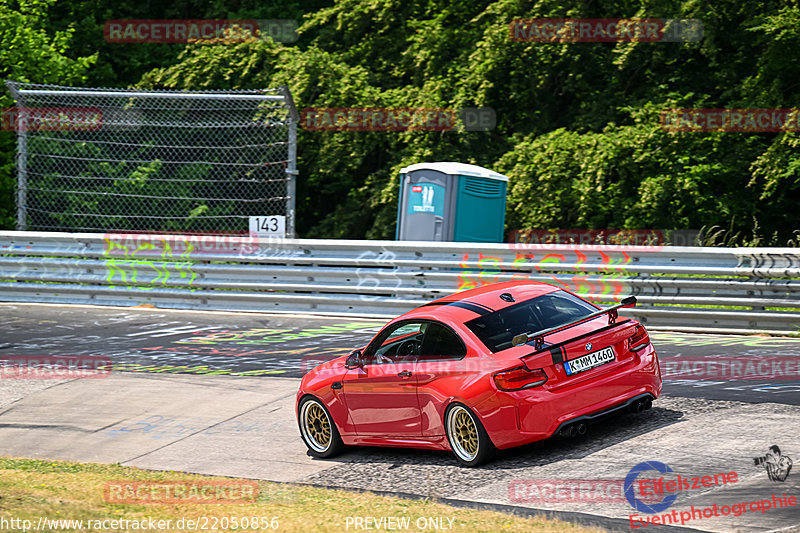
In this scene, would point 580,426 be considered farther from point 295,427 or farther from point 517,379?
point 295,427

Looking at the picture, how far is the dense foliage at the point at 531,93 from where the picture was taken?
19141 millimetres

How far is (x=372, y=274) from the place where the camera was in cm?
1522

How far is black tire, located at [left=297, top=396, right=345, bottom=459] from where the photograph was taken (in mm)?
9328

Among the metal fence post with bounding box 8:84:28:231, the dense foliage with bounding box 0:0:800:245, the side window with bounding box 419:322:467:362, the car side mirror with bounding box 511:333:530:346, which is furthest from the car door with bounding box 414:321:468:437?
the metal fence post with bounding box 8:84:28:231

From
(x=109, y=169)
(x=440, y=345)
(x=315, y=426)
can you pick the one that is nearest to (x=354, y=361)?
(x=315, y=426)

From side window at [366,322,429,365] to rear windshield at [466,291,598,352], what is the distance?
21.2 inches

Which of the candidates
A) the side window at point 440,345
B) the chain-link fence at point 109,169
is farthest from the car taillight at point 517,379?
the chain-link fence at point 109,169

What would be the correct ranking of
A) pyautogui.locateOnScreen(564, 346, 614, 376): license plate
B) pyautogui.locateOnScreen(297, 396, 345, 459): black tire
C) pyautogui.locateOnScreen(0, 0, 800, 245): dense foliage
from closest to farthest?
pyautogui.locateOnScreen(564, 346, 614, 376): license plate → pyautogui.locateOnScreen(297, 396, 345, 459): black tire → pyautogui.locateOnScreen(0, 0, 800, 245): dense foliage

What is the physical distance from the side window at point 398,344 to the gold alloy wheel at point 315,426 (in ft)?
2.37

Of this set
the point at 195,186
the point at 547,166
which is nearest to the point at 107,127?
the point at 195,186

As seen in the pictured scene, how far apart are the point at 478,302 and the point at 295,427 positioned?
2402mm

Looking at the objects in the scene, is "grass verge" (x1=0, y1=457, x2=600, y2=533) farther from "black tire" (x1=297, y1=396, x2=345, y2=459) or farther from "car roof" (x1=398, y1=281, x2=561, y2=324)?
"car roof" (x1=398, y1=281, x2=561, y2=324)

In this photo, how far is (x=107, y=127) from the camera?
19.4 meters

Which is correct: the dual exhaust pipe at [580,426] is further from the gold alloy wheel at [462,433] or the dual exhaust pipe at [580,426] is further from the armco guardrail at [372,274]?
the armco guardrail at [372,274]
